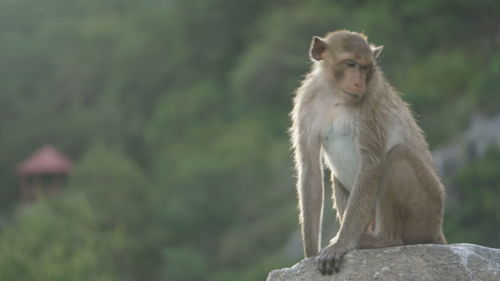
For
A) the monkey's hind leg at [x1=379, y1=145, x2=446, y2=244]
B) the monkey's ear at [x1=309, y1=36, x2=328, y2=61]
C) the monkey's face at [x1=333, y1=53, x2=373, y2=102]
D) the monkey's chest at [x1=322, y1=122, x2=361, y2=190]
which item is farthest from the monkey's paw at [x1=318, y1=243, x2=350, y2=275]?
the monkey's ear at [x1=309, y1=36, x2=328, y2=61]

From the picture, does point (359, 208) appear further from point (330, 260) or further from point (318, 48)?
point (318, 48)

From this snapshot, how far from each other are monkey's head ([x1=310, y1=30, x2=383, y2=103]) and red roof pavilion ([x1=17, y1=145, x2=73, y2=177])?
84745 mm

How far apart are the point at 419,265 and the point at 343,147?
4.02 feet

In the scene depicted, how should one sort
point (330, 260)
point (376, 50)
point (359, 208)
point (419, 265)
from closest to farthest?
point (419, 265)
point (330, 260)
point (359, 208)
point (376, 50)

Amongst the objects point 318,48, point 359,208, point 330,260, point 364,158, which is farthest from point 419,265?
point 318,48

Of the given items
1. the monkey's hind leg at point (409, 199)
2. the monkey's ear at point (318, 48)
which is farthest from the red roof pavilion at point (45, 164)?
the monkey's hind leg at point (409, 199)

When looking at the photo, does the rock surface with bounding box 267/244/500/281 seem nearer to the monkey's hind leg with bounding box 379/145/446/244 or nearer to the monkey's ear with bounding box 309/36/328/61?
the monkey's hind leg with bounding box 379/145/446/244

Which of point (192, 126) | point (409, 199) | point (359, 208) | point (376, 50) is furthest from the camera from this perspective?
point (192, 126)

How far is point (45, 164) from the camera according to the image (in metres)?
94.9

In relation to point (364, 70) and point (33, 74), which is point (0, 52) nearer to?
point (33, 74)

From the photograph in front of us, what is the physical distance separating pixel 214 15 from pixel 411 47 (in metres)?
17.0

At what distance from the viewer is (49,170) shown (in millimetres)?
96438

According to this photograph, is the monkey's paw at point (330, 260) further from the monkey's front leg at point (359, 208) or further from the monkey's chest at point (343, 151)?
the monkey's chest at point (343, 151)

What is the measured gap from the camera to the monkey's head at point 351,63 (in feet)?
27.7
